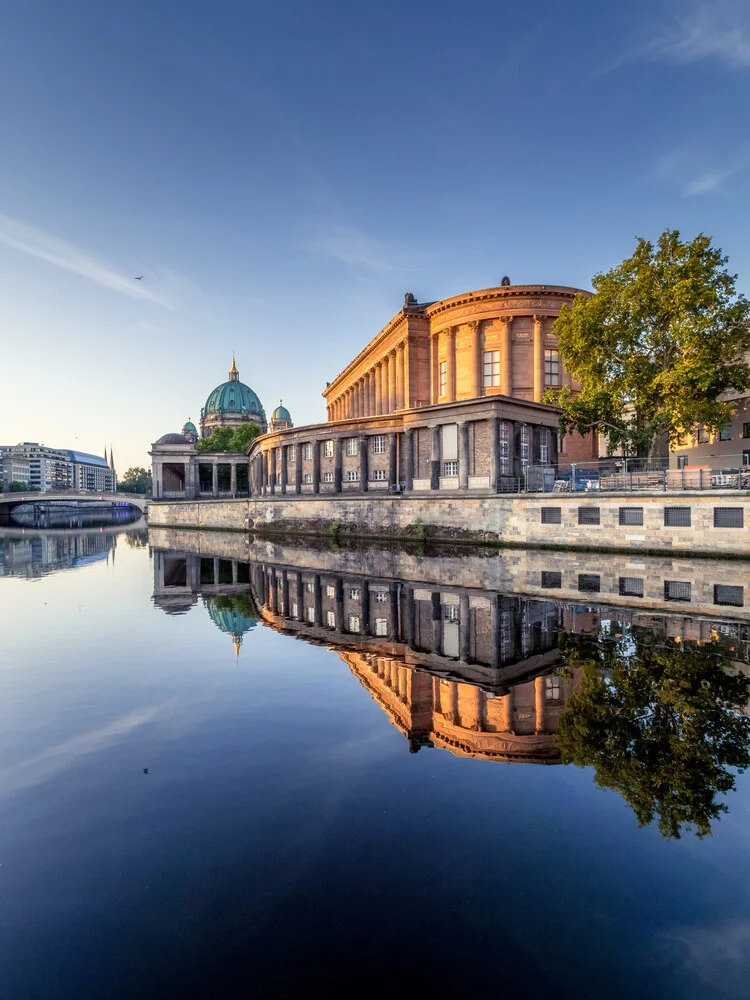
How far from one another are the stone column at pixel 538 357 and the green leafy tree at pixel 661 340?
39.0 ft

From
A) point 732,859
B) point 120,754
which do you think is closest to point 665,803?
point 732,859

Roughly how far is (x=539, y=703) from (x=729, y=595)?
1269cm

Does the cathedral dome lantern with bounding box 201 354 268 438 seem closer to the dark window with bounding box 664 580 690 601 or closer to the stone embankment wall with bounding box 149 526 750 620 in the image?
the stone embankment wall with bounding box 149 526 750 620

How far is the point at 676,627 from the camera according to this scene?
13.7 metres

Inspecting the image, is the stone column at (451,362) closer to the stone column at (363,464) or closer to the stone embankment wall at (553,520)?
the stone column at (363,464)

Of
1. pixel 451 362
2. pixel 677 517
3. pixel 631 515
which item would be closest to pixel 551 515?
pixel 631 515

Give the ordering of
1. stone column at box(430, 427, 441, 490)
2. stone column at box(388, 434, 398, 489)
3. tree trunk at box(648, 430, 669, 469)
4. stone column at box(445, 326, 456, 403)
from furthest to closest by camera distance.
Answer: stone column at box(445, 326, 456, 403)
stone column at box(388, 434, 398, 489)
stone column at box(430, 427, 441, 490)
tree trunk at box(648, 430, 669, 469)

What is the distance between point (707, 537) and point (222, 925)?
28.7 meters

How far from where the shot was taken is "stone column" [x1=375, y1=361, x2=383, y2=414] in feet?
206

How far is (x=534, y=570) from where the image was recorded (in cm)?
2427

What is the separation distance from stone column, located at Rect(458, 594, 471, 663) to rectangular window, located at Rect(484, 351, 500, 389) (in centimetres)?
3425

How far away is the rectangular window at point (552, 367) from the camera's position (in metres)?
48.5

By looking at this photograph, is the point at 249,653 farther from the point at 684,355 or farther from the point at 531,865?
the point at 684,355

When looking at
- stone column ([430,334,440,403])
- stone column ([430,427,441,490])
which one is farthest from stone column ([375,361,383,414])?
stone column ([430,427,441,490])
